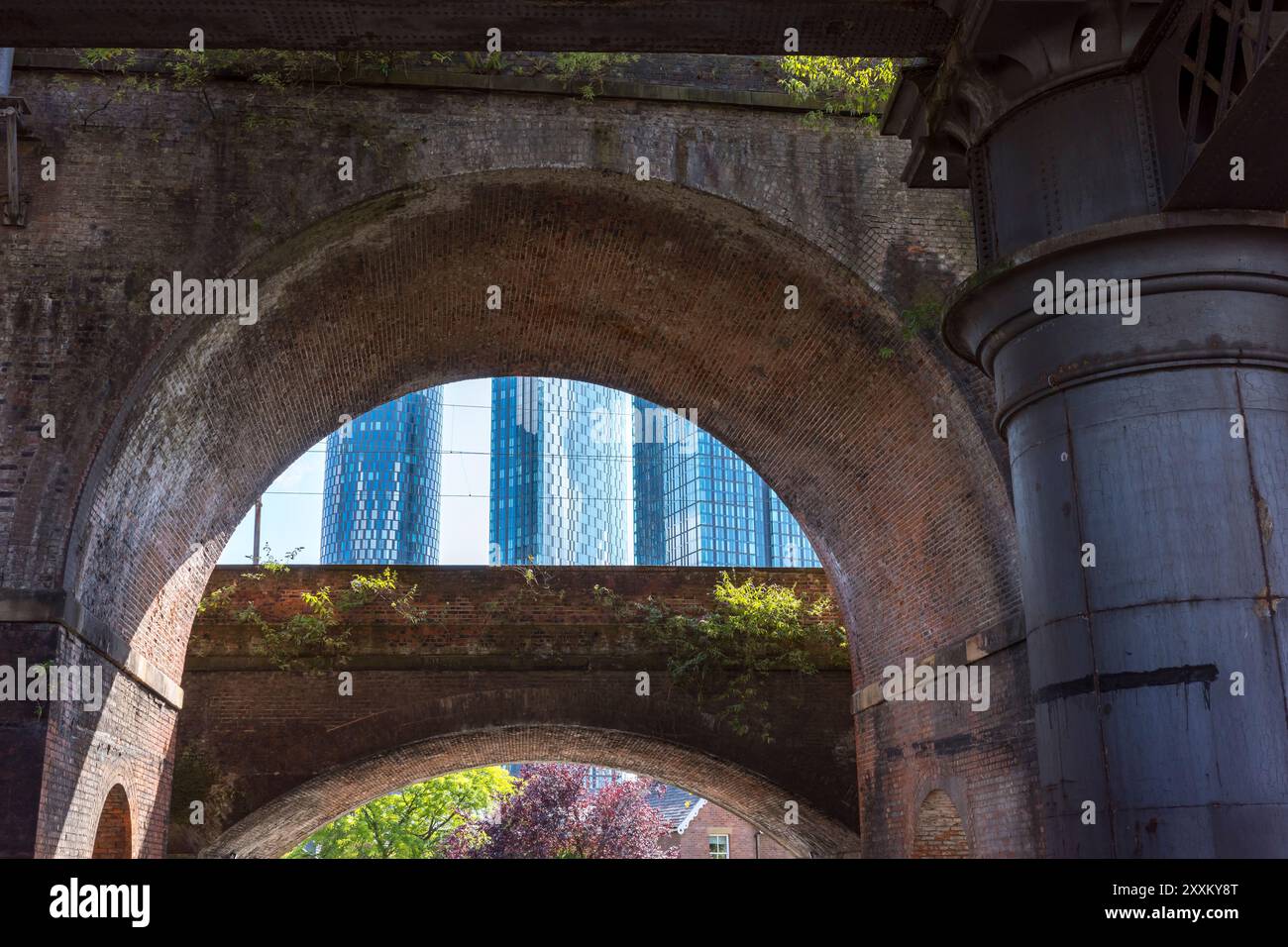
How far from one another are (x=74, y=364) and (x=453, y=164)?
A: 11.2 feet

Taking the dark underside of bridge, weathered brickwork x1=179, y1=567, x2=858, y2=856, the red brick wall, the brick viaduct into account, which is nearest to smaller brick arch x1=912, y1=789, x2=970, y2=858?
the brick viaduct

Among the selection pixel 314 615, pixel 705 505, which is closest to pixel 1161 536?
pixel 314 615

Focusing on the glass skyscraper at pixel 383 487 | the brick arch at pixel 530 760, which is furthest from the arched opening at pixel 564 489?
the brick arch at pixel 530 760

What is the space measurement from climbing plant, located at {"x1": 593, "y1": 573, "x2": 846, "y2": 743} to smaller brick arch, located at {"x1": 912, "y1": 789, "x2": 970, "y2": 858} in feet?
15.0

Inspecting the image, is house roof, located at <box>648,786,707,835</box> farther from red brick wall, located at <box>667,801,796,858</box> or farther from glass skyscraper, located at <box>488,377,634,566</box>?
glass skyscraper, located at <box>488,377,634,566</box>

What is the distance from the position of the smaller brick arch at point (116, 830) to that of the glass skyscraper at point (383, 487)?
126954mm

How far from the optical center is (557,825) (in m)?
34.2

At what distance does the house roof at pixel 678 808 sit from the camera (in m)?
44.3

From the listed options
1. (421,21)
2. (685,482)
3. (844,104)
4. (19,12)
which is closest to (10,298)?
(19,12)

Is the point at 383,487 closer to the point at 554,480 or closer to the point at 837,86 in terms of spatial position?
the point at 554,480

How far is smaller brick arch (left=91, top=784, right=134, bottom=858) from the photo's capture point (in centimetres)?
1127

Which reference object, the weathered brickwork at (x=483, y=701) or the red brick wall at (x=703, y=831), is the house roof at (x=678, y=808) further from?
the weathered brickwork at (x=483, y=701)

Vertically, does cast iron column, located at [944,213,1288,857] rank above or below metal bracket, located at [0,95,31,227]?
below

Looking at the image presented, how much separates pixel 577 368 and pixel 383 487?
128087 mm
